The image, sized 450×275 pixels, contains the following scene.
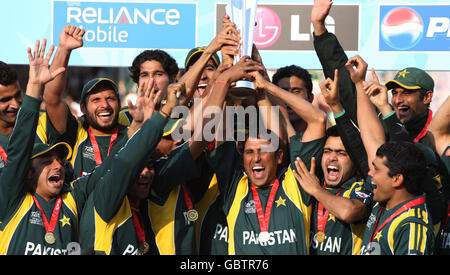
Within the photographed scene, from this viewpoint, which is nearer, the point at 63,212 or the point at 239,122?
the point at 63,212

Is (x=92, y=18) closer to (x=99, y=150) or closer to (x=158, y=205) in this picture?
(x=99, y=150)

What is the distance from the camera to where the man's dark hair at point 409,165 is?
15.7 ft

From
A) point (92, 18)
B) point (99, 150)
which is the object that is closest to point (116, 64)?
point (92, 18)

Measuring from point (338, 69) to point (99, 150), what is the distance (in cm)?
194

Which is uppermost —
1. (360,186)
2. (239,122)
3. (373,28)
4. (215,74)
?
(373,28)

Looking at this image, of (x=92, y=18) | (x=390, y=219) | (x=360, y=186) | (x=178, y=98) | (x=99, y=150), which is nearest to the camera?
(x=390, y=219)

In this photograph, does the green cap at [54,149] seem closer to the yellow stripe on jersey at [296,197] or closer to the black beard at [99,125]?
the black beard at [99,125]

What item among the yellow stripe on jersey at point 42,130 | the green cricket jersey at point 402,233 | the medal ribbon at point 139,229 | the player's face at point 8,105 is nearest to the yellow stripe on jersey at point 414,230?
the green cricket jersey at point 402,233

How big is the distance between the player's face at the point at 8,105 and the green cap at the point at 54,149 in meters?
0.83

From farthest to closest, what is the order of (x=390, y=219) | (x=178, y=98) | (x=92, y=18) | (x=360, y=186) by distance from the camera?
(x=92, y=18)
(x=360, y=186)
(x=178, y=98)
(x=390, y=219)

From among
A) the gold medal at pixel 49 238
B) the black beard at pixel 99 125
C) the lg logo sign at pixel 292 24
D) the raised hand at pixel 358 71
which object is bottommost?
the gold medal at pixel 49 238

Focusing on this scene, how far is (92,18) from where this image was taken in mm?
6605

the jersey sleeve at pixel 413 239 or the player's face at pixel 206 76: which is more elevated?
the player's face at pixel 206 76

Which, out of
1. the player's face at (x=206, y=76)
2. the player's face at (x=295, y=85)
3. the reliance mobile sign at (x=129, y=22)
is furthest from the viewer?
the reliance mobile sign at (x=129, y=22)
